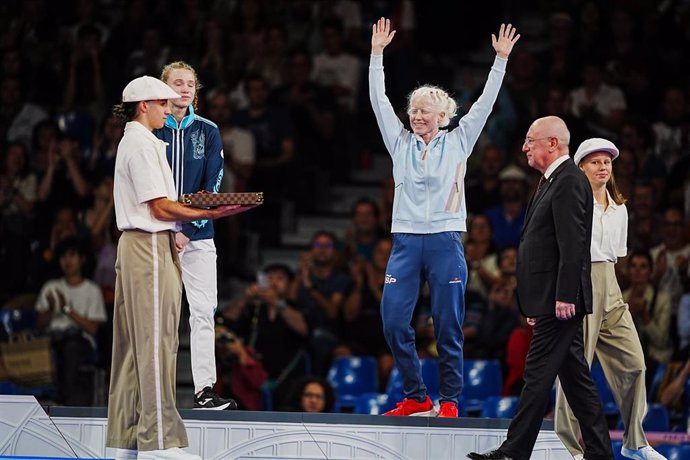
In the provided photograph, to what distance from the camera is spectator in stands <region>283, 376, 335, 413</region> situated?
33.2 feet

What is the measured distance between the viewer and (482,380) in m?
10.7

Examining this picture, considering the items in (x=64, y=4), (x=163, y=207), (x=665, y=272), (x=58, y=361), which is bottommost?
(x=58, y=361)

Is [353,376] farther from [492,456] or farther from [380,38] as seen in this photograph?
[492,456]

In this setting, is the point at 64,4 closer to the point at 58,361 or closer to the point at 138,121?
the point at 58,361

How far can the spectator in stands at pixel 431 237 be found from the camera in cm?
787

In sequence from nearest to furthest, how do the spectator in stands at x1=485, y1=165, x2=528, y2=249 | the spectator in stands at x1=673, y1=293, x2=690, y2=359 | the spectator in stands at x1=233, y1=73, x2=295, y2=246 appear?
1. the spectator in stands at x1=673, y1=293, x2=690, y2=359
2. the spectator in stands at x1=485, y1=165, x2=528, y2=249
3. the spectator in stands at x1=233, y1=73, x2=295, y2=246

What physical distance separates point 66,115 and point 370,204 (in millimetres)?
3464

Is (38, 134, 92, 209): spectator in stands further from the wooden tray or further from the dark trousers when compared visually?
the dark trousers

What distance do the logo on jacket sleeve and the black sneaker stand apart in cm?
130

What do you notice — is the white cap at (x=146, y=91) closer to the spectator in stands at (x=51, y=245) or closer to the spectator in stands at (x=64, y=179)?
the spectator in stands at (x=51, y=245)

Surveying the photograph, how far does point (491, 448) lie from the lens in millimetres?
7703

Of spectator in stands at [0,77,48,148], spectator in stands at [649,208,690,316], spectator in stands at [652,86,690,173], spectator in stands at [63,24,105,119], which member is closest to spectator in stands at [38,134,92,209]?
spectator in stands at [0,77,48,148]

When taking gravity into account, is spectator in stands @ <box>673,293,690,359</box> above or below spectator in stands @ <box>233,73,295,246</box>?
below

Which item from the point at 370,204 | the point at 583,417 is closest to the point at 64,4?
the point at 370,204
